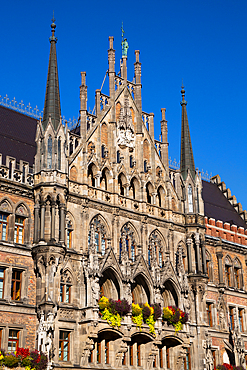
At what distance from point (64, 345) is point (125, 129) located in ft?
50.2

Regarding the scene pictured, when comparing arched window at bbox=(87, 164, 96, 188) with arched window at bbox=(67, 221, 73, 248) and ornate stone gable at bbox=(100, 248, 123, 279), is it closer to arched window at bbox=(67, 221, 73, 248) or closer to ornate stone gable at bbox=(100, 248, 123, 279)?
arched window at bbox=(67, 221, 73, 248)

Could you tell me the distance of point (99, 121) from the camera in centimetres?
3938

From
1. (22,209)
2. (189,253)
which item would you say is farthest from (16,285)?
(189,253)

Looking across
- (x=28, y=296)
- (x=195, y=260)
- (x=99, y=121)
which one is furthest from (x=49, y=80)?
(x=195, y=260)

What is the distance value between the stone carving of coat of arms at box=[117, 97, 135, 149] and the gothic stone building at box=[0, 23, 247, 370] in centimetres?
8

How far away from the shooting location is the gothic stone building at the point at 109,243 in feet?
107

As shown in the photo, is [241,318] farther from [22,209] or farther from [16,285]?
[22,209]

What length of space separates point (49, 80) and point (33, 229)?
9334 millimetres

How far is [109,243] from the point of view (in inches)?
1443

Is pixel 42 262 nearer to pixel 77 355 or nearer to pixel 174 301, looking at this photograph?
pixel 77 355

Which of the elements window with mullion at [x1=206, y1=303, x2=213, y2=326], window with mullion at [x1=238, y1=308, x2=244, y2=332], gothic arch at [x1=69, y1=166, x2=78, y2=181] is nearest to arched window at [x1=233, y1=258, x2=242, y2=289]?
window with mullion at [x1=238, y1=308, x2=244, y2=332]

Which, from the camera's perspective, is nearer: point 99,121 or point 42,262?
point 42,262

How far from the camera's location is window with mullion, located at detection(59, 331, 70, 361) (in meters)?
32.7

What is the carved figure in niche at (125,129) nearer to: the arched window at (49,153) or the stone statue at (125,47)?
the stone statue at (125,47)
